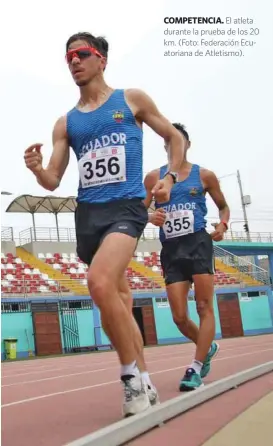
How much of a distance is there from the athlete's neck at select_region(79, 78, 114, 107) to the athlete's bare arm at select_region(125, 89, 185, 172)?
0.10m

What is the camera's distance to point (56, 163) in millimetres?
2533

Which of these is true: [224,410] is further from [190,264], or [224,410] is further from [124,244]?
[190,264]

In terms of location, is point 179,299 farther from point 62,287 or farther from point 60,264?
point 60,264

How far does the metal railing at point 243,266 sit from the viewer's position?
25.2 meters

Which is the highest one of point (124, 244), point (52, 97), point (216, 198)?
point (52, 97)

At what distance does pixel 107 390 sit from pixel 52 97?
1813mm

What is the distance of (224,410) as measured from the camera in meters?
2.44

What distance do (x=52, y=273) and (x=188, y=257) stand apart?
1838cm

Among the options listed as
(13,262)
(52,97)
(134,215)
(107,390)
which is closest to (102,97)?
(134,215)

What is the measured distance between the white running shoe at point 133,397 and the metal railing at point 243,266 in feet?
74.2

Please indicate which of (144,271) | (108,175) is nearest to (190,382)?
(108,175)

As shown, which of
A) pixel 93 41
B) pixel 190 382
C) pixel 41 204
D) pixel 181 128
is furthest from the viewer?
pixel 41 204

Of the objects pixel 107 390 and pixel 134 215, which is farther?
pixel 107 390

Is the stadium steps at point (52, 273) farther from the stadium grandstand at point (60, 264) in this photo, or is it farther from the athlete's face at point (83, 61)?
the athlete's face at point (83, 61)
